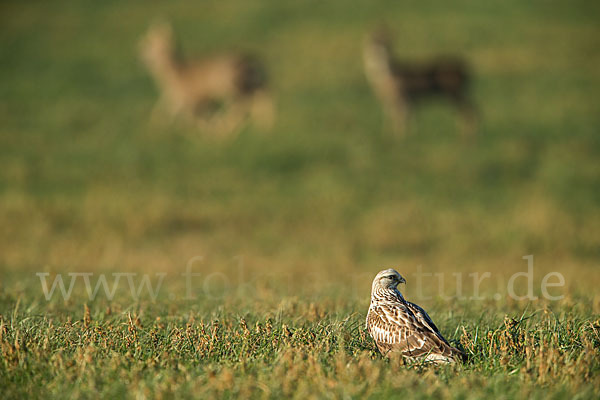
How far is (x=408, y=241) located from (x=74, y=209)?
26.0ft

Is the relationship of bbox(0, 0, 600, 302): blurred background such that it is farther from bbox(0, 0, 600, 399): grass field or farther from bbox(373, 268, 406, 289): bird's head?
bbox(373, 268, 406, 289): bird's head

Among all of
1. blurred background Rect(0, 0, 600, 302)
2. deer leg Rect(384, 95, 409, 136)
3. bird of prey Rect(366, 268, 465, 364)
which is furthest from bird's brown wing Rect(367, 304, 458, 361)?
deer leg Rect(384, 95, 409, 136)

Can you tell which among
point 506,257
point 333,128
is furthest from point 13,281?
point 333,128

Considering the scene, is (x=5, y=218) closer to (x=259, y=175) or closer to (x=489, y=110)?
(x=259, y=175)

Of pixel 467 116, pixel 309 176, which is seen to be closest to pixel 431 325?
pixel 309 176

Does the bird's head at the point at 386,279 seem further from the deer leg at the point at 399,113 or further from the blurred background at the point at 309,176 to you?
the deer leg at the point at 399,113

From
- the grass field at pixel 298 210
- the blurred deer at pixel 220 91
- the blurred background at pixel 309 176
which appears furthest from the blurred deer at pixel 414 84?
the blurred deer at pixel 220 91

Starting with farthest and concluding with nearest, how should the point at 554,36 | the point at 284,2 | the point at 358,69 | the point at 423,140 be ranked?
the point at 284,2, the point at 554,36, the point at 358,69, the point at 423,140

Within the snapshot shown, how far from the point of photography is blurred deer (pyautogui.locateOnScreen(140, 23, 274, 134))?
71.1ft

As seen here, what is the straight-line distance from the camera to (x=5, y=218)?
53.0 ft

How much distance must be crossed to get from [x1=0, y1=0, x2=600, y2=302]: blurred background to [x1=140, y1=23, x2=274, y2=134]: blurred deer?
3.04ft

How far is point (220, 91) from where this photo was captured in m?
21.9

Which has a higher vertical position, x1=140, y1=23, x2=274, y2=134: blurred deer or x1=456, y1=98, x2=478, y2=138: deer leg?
x1=140, y1=23, x2=274, y2=134: blurred deer

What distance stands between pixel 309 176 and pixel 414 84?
4.95 meters
